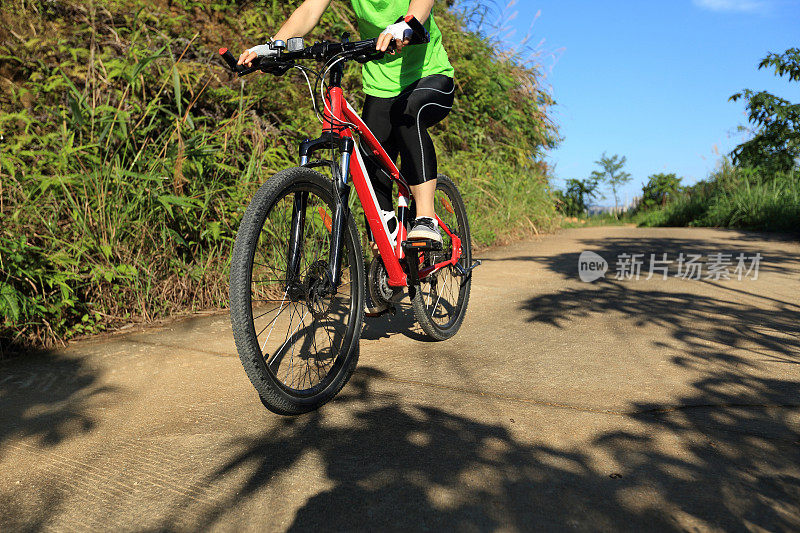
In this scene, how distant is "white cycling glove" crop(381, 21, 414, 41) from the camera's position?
245 cm

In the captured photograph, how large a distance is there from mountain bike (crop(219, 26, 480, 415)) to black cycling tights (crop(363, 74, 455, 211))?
170mm

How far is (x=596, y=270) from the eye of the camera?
19.1ft

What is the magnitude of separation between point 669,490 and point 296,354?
5.29 ft

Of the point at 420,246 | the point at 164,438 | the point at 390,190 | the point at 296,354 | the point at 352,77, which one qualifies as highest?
the point at 352,77

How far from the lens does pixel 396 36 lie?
2.45m

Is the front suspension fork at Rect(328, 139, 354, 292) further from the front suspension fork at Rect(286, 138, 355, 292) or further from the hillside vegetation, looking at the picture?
the hillside vegetation

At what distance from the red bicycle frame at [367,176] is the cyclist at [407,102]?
7cm

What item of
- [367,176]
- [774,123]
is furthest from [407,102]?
[774,123]

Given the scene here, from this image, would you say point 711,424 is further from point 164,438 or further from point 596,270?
point 596,270

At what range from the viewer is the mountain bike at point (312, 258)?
222 centimetres

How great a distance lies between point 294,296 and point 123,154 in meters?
2.38

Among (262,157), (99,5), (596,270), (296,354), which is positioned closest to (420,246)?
(296,354)

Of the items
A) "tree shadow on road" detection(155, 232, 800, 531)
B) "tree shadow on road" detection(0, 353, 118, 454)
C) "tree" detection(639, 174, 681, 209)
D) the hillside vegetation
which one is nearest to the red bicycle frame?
"tree shadow on road" detection(155, 232, 800, 531)

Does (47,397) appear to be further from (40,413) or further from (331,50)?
(331,50)
